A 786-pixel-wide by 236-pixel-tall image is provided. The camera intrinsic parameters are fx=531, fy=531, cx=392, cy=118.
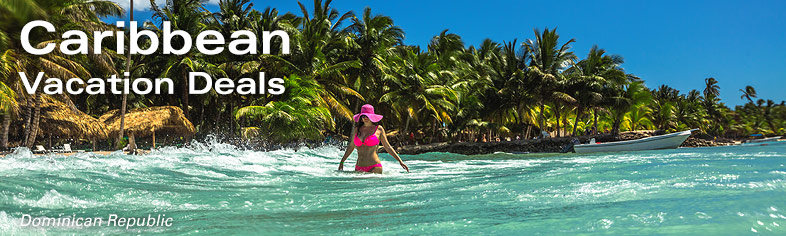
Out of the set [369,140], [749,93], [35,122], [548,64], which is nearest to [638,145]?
[548,64]

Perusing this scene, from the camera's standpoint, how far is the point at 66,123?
2000cm

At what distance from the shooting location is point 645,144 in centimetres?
2275

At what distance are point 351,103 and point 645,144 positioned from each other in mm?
15137

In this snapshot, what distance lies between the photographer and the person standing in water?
6.75 metres

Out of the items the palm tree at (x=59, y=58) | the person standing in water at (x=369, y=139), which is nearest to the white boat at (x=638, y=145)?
the person standing in water at (x=369, y=139)

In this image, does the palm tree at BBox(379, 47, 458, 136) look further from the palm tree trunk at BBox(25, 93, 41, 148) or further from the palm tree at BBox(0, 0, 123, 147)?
the palm tree trunk at BBox(25, 93, 41, 148)

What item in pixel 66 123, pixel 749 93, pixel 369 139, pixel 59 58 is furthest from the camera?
pixel 749 93

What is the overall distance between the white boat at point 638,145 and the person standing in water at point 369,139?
53.4ft

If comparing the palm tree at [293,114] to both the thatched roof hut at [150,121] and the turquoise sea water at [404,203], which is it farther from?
the turquoise sea water at [404,203]

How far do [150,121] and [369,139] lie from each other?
52.9ft

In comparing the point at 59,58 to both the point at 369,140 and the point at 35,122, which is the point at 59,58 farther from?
the point at 369,140

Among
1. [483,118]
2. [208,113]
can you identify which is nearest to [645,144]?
[483,118]

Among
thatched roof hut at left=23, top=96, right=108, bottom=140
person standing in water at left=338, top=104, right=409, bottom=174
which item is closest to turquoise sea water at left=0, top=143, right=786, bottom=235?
person standing in water at left=338, top=104, right=409, bottom=174

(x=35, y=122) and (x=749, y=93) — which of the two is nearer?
(x=35, y=122)
